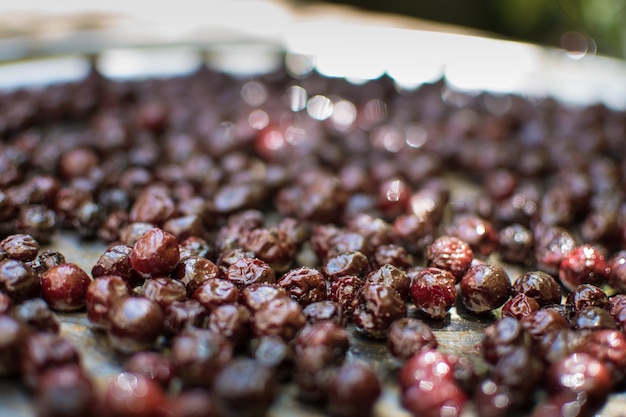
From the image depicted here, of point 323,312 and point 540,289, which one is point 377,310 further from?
point 540,289

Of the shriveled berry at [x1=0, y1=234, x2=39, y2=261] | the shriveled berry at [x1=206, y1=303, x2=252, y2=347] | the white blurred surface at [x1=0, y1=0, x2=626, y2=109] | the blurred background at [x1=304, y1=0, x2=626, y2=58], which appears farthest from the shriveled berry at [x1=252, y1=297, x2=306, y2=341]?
the blurred background at [x1=304, y1=0, x2=626, y2=58]

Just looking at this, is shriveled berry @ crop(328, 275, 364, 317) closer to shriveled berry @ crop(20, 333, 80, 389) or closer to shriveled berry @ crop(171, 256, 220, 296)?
shriveled berry @ crop(171, 256, 220, 296)

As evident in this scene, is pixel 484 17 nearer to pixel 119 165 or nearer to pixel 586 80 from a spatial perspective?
pixel 586 80

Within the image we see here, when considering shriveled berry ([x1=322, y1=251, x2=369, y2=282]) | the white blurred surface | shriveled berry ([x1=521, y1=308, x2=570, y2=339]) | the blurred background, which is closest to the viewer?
shriveled berry ([x1=521, y1=308, x2=570, y2=339])

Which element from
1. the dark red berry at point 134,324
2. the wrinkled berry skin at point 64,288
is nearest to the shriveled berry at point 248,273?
the dark red berry at point 134,324

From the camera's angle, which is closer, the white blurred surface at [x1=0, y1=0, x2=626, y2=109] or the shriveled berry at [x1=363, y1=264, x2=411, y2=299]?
the shriveled berry at [x1=363, y1=264, x2=411, y2=299]

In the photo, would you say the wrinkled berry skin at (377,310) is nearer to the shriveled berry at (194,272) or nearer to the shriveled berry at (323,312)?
the shriveled berry at (323,312)
